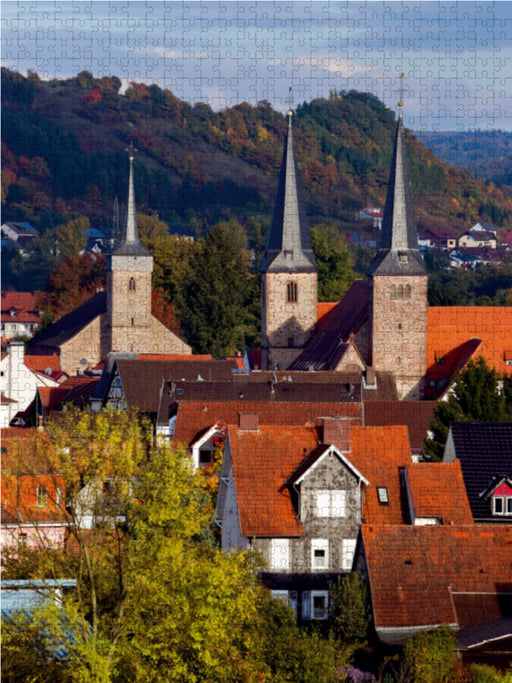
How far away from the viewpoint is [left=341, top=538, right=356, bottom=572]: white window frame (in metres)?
32.2

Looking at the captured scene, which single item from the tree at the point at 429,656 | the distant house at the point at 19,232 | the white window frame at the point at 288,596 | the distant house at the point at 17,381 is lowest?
the tree at the point at 429,656

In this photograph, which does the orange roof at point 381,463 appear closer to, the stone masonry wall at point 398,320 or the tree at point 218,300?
the stone masonry wall at point 398,320

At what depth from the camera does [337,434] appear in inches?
1315

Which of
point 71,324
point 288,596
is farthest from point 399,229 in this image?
point 288,596

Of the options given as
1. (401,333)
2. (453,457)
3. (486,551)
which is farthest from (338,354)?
(486,551)

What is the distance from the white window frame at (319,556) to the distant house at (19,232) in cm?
15514

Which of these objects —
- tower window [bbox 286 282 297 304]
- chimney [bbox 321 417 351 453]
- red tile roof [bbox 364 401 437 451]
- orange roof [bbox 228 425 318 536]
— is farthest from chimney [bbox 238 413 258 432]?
tower window [bbox 286 282 297 304]

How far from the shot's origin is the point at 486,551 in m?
28.6

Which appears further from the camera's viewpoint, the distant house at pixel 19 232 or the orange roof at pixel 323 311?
the distant house at pixel 19 232

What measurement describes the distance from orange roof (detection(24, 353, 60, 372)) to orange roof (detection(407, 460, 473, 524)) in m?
51.3

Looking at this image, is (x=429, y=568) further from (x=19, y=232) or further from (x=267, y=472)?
(x=19, y=232)

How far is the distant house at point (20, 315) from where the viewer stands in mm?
125637

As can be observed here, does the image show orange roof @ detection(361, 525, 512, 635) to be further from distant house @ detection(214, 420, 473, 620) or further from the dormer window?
the dormer window

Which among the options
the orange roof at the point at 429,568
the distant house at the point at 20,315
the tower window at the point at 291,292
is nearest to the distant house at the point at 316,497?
the orange roof at the point at 429,568
